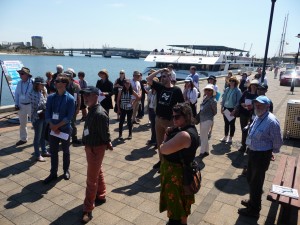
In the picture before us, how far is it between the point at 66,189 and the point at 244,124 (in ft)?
14.3

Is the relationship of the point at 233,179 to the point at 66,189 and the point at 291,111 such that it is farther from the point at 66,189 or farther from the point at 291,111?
the point at 291,111

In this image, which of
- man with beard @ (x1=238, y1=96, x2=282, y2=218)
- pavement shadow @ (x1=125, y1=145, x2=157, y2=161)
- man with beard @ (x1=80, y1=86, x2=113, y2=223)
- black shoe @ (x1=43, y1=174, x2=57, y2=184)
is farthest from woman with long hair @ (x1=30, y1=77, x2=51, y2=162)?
man with beard @ (x1=238, y1=96, x2=282, y2=218)

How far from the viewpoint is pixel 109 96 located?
7.68m

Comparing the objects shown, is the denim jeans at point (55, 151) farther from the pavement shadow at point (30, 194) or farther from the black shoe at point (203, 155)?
the black shoe at point (203, 155)

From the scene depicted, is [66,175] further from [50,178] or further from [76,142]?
[76,142]

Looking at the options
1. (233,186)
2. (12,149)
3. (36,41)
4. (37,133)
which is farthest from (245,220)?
(36,41)

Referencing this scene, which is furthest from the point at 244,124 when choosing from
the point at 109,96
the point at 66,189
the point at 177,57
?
the point at 177,57

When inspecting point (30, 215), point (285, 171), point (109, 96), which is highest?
point (109, 96)

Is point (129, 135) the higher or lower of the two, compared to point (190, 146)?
lower

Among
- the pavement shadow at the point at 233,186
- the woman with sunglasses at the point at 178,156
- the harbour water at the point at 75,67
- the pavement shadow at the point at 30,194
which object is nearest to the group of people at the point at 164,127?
the woman with sunglasses at the point at 178,156

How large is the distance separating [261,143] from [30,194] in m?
3.64

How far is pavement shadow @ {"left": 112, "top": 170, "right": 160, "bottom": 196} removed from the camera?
4461mm

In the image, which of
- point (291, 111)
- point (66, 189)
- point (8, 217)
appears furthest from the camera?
point (291, 111)

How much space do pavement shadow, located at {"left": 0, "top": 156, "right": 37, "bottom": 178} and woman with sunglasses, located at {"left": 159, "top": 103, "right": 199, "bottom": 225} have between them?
3.45 meters
